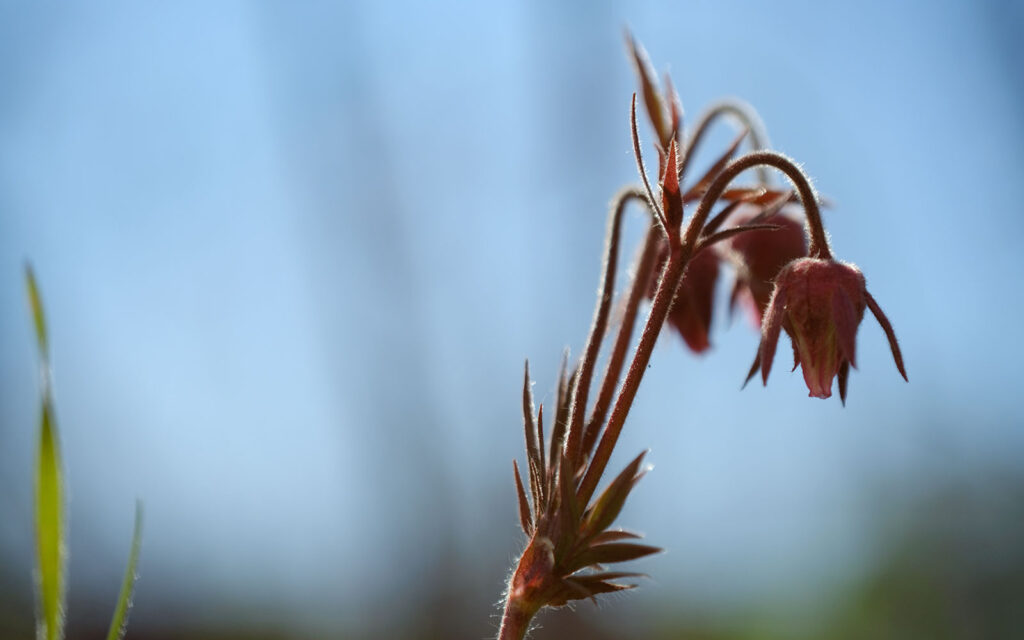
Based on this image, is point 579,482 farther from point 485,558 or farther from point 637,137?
point 485,558

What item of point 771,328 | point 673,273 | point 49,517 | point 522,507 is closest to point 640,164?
point 673,273

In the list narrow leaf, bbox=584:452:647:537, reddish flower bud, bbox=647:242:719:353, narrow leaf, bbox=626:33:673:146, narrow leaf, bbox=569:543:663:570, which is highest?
narrow leaf, bbox=626:33:673:146

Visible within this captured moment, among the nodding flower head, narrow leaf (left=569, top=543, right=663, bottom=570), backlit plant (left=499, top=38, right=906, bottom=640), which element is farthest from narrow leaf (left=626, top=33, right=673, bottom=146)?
narrow leaf (left=569, top=543, right=663, bottom=570)

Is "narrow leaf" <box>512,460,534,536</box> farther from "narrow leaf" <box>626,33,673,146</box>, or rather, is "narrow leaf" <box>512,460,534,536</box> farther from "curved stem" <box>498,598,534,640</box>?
"narrow leaf" <box>626,33,673,146</box>

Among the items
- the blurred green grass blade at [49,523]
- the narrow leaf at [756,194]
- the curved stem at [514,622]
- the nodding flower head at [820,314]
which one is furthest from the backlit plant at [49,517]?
the narrow leaf at [756,194]

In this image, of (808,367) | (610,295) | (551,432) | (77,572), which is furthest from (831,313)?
(77,572)

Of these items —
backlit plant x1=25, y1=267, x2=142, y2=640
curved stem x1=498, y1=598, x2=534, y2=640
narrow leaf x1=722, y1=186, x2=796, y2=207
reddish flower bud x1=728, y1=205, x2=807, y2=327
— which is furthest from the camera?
reddish flower bud x1=728, y1=205, x2=807, y2=327

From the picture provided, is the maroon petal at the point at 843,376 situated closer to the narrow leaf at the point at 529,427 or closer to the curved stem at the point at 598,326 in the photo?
the curved stem at the point at 598,326
